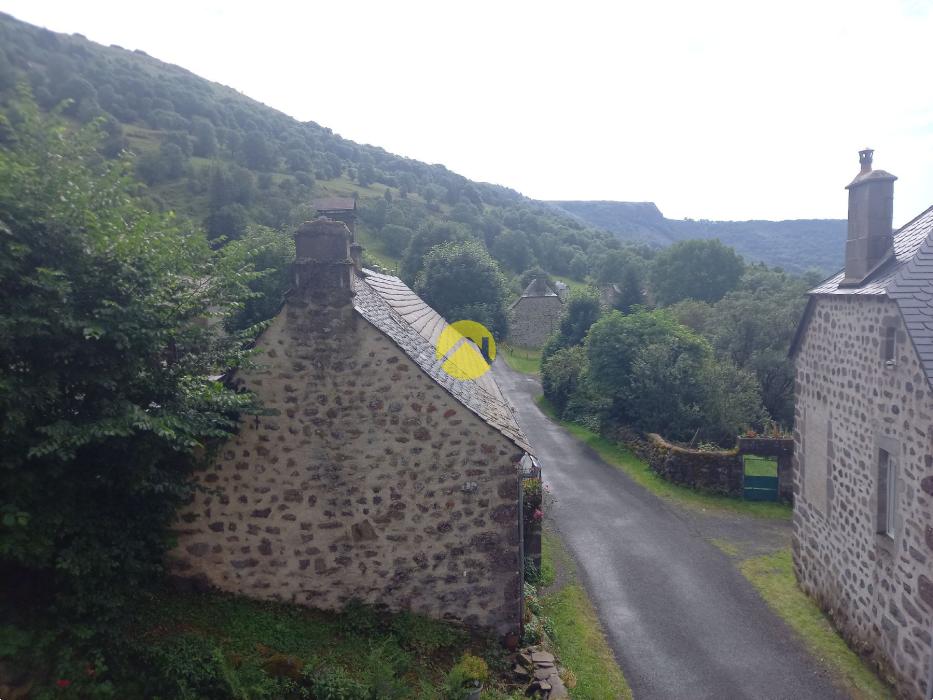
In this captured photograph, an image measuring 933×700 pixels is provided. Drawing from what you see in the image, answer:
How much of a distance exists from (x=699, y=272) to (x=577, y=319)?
29041mm

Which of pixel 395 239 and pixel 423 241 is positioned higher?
pixel 395 239

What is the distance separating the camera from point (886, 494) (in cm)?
930

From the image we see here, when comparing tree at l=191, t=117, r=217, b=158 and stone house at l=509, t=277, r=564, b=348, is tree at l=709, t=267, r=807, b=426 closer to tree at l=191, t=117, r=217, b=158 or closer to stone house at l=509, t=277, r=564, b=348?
stone house at l=509, t=277, r=564, b=348

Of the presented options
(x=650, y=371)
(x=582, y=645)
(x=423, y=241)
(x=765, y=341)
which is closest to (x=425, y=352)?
(x=582, y=645)

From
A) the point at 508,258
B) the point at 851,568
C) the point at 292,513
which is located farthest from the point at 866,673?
the point at 508,258

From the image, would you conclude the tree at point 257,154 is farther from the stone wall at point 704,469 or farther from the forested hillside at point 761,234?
the forested hillside at point 761,234

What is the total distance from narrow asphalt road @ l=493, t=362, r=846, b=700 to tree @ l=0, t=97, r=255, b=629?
26.1 feet

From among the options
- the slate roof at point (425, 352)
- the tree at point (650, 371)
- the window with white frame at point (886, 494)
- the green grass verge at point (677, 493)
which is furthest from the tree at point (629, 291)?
the window with white frame at point (886, 494)

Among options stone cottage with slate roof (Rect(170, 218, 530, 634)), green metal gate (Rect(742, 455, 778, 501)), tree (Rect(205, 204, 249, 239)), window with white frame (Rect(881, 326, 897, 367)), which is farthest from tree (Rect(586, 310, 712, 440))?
tree (Rect(205, 204, 249, 239))

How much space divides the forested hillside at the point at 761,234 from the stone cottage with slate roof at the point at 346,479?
12292cm

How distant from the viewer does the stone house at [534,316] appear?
180ft

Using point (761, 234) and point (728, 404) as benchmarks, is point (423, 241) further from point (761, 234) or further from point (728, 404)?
point (761, 234)

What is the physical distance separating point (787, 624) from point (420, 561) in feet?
25.5

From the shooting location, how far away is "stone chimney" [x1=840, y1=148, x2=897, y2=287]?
33.9ft
